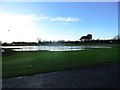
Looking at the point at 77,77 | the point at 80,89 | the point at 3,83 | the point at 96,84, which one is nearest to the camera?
the point at 80,89

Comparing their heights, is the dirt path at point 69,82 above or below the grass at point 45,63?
below

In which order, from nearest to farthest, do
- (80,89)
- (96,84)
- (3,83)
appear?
(80,89) → (96,84) → (3,83)

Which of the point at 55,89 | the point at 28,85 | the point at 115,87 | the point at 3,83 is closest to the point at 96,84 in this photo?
the point at 115,87

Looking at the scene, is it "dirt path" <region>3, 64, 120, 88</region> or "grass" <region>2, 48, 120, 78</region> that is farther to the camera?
"grass" <region>2, 48, 120, 78</region>

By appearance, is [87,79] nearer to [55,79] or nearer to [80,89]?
[55,79]

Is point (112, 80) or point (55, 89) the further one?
point (112, 80)

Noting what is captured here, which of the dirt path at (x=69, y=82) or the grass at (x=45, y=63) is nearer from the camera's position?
the dirt path at (x=69, y=82)

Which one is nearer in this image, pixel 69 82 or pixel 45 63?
pixel 69 82

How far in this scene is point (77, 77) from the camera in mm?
14703

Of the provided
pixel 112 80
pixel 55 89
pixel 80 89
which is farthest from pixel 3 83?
pixel 112 80

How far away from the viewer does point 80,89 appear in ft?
37.4

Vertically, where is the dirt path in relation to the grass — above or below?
below

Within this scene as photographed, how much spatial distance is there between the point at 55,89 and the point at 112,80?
12.3 feet

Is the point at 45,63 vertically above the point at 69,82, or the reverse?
the point at 45,63
